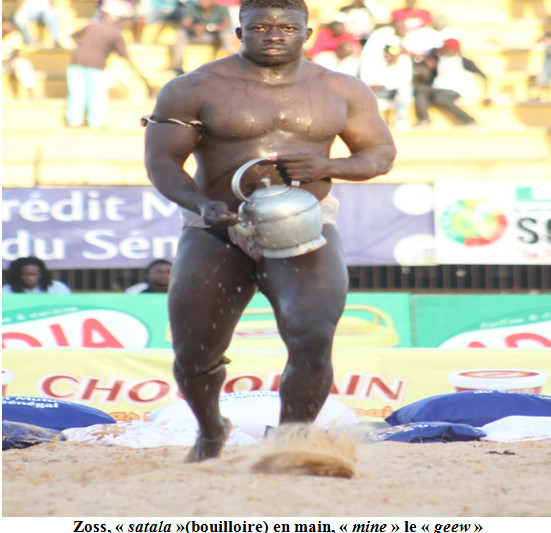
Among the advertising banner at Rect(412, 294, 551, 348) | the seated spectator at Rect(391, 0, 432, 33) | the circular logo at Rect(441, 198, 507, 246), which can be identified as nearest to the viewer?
the advertising banner at Rect(412, 294, 551, 348)

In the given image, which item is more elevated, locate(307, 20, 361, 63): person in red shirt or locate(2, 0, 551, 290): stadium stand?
locate(307, 20, 361, 63): person in red shirt

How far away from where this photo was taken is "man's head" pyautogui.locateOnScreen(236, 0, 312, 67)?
477 cm

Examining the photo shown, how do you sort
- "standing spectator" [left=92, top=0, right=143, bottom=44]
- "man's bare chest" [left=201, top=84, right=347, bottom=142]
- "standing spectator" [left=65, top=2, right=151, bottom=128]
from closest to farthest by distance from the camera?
"man's bare chest" [left=201, top=84, right=347, bottom=142] < "standing spectator" [left=65, top=2, right=151, bottom=128] < "standing spectator" [left=92, top=0, right=143, bottom=44]

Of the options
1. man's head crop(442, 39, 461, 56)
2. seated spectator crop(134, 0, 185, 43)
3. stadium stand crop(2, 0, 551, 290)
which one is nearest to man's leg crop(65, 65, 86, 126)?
stadium stand crop(2, 0, 551, 290)

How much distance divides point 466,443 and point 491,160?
25.9 feet

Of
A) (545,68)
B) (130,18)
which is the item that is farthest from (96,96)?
(545,68)

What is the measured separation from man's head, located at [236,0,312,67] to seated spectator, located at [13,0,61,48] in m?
11.1

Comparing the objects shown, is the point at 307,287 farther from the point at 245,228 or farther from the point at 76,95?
the point at 76,95

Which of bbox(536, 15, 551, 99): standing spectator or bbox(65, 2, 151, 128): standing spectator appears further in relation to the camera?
bbox(536, 15, 551, 99): standing spectator

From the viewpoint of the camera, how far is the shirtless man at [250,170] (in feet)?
15.3

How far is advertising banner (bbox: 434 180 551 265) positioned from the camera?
1184 centimetres

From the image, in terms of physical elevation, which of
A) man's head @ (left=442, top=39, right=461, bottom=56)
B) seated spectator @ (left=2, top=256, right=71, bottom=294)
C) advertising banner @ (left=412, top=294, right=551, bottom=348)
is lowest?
advertising banner @ (left=412, top=294, right=551, bottom=348)

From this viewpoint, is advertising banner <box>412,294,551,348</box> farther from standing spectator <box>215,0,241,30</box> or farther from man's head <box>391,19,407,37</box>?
standing spectator <box>215,0,241,30</box>

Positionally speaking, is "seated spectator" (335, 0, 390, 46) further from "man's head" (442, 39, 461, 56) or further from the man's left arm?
the man's left arm
